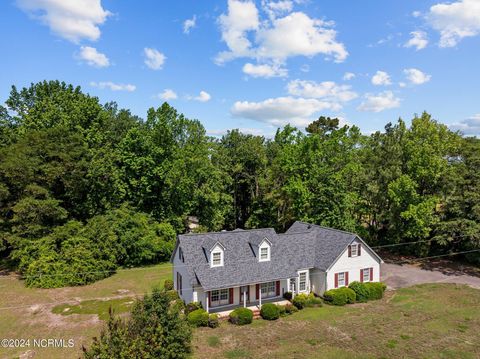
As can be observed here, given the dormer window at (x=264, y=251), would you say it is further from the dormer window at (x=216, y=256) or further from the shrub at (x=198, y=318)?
the shrub at (x=198, y=318)

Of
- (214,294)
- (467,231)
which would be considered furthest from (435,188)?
(214,294)

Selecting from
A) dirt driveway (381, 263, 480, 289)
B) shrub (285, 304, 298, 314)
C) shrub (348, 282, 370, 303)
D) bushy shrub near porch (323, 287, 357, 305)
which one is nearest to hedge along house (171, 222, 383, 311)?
bushy shrub near porch (323, 287, 357, 305)

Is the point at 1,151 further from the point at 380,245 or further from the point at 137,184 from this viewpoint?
the point at 380,245

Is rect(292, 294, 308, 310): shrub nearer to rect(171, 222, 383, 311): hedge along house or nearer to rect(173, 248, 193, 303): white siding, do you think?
rect(171, 222, 383, 311): hedge along house

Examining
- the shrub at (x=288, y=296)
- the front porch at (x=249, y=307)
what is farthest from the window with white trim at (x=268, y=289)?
→ the shrub at (x=288, y=296)

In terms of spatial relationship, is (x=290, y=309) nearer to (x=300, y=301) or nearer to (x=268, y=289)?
(x=300, y=301)

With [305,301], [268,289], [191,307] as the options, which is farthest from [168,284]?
[305,301]
